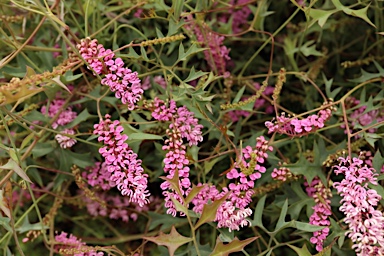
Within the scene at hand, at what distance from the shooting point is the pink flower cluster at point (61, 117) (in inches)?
33.3

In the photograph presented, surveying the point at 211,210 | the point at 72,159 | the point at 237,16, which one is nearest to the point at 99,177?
the point at 72,159

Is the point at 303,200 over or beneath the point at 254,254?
over

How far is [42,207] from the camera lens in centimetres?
107

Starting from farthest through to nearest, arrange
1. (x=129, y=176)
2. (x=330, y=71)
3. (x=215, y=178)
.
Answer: (x=330, y=71) < (x=215, y=178) < (x=129, y=176)

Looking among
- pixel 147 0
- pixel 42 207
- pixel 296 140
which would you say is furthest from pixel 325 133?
pixel 42 207

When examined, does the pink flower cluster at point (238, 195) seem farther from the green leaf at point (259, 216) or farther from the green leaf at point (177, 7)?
the green leaf at point (177, 7)

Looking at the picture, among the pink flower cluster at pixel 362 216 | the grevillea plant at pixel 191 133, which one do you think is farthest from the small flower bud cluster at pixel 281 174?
the pink flower cluster at pixel 362 216

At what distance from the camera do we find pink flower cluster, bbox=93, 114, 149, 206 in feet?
2.24

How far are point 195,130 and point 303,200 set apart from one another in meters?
0.19

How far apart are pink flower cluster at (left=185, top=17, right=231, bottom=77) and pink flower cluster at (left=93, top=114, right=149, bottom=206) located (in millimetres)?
234

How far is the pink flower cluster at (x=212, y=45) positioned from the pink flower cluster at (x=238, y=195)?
0.60ft

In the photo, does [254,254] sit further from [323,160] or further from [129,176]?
[129,176]

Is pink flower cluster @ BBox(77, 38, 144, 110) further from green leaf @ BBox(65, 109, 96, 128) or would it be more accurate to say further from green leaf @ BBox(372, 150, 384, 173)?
green leaf @ BBox(372, 150, 384, 173)

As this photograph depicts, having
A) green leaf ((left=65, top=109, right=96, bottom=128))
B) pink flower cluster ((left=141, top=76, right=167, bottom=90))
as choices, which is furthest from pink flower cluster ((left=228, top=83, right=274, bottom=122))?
green leaf ((left=65, top=109, right=96, bottom=128))
